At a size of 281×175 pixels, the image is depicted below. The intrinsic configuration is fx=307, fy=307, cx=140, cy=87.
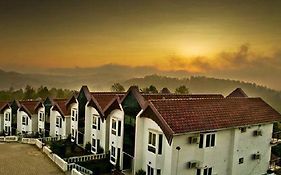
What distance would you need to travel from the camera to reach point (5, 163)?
26641mm

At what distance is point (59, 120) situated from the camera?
37.0m

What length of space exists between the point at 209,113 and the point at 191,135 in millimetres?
2817

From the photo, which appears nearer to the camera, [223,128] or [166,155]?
[166,155]

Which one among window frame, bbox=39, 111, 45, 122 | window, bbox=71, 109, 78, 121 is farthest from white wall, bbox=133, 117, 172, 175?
window frame, bbox=39, 111, 45, 122

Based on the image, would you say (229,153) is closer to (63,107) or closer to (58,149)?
(58,149)

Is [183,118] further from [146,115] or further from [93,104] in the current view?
[93,104]

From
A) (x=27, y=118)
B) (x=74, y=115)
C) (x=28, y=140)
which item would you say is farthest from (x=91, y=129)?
(x=27, y=118)

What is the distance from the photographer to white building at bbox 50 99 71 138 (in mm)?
35812

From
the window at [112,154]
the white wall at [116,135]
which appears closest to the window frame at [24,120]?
the white wall at [116,135]

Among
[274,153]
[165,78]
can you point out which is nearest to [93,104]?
[274,153]

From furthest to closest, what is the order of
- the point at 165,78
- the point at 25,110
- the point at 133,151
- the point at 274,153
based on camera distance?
1. the point at 165,78
2. the point at 25,110
3. the point at 274,153
4. the point at 133,151

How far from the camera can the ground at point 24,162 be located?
24578 millimetres

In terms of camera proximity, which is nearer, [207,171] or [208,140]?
[208,140]

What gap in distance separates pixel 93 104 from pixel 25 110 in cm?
1512
